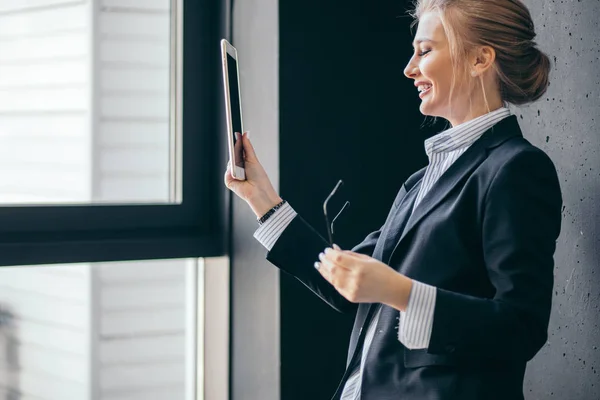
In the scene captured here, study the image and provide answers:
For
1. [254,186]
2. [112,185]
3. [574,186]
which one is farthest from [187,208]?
[574,186]

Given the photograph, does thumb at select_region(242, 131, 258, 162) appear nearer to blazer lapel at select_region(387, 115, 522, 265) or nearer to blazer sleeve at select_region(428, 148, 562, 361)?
blazer lapel at select_region(387, 115, 522, 265)

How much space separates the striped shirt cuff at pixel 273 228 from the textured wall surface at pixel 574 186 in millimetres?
598

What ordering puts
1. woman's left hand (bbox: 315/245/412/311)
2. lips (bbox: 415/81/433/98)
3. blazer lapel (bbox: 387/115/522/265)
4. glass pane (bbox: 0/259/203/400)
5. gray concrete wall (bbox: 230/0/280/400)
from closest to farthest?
woman's left hand (bbox: 315/245/412/311)
blazer lapel (bbox: 387/115/522/265)
lips (bbox: 415/81/433/98)
gray concrete wall (bbox: 230/0/280/400)
glass pane (bbox: 0/259/203/400)

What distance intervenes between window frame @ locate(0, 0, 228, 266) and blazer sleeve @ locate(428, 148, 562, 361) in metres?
1.06

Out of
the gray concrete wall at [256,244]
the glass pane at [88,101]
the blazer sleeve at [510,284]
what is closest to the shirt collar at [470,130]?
the blazer sleeve at [510,284]

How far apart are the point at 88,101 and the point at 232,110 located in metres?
0.78

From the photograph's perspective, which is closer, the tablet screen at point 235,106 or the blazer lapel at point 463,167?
the blazer lapel at point 463,167

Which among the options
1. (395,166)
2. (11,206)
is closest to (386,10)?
(395,166)

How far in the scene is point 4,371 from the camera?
2006 millimetres

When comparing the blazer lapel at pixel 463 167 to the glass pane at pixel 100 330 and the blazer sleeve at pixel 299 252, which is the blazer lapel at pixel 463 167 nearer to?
the blazer sleeve at pixel 299 252

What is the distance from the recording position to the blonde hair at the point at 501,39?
1.25 m

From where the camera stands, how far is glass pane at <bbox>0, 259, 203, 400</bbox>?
2018 mm

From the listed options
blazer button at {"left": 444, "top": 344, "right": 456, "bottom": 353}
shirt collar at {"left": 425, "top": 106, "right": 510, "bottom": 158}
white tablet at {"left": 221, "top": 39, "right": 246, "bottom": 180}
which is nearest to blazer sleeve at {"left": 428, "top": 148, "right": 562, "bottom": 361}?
blazer button at {"left": 444, "top": 344, "right": 456, "bottom": 353}

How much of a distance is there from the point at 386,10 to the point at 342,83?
0.26m
